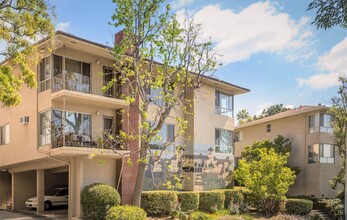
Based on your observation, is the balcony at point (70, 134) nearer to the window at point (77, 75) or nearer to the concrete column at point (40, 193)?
the window at point (77, 75)

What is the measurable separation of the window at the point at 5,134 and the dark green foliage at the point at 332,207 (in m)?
24.1

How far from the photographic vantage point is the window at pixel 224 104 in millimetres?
31922

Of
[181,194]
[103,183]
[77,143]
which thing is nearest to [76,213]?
[103,183]

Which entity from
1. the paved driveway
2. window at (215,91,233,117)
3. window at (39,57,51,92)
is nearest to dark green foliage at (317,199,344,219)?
window at (215,91,233,117)

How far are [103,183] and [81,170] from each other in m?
1.66

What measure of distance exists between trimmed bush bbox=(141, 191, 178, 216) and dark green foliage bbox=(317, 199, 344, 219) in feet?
44.3

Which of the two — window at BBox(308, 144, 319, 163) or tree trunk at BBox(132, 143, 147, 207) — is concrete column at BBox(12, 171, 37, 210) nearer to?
tree trunk at BBox(132, 143, 147, 207)

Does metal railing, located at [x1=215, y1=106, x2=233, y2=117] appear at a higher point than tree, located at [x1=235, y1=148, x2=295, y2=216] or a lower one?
higher

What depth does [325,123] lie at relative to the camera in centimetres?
3562

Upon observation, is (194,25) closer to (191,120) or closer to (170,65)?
(170,65)

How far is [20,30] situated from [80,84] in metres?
6.81

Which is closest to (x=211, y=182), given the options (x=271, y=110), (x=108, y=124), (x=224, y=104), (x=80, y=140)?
(x=224, y=104)

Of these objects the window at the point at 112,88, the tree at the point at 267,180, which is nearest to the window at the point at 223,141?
the tree at the point at 267,180

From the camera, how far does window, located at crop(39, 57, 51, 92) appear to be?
22.1 m
